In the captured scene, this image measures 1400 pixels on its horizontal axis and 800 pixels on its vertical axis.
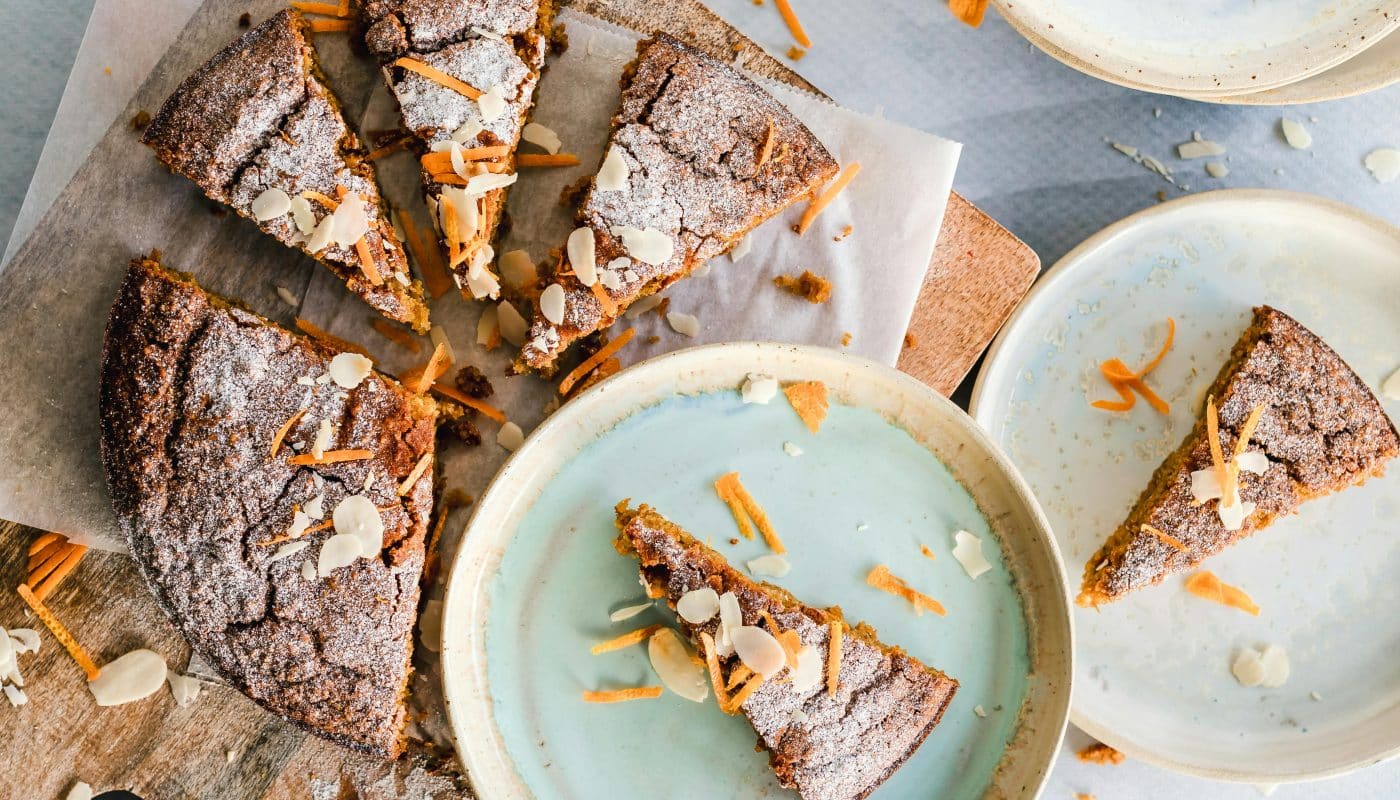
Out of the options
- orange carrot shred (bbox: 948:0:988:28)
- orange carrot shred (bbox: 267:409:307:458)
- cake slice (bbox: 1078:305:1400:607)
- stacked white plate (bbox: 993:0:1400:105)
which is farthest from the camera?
→ orange carrot shred (bbox: 948:0:988:28)

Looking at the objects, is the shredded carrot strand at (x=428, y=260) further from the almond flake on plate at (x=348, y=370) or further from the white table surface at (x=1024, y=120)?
the white table surface at (x=1024, y=120)

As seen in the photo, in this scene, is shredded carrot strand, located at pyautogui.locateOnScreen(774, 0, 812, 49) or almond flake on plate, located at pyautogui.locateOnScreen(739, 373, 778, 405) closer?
almond flake on plate, located at pyautogui.locateOnScreen(739, 373, 778, 405)

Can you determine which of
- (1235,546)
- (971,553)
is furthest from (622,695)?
(1235,546)

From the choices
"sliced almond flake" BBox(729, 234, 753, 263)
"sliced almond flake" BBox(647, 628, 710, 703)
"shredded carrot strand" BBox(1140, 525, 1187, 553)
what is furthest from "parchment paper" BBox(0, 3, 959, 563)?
"shredded carrot strand" BBox(1140, 525, 1187, 553)

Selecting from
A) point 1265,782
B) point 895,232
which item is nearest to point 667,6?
point 895,232

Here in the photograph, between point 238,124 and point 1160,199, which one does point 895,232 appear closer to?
point 1160,199

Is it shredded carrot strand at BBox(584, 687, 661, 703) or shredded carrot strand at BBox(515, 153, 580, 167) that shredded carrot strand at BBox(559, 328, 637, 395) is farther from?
shredded carrot strand at BBox(584, 687, 661, 703)

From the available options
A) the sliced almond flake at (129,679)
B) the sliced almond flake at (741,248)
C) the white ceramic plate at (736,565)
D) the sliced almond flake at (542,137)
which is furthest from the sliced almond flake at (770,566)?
the sliced almond flake at (129,679)
